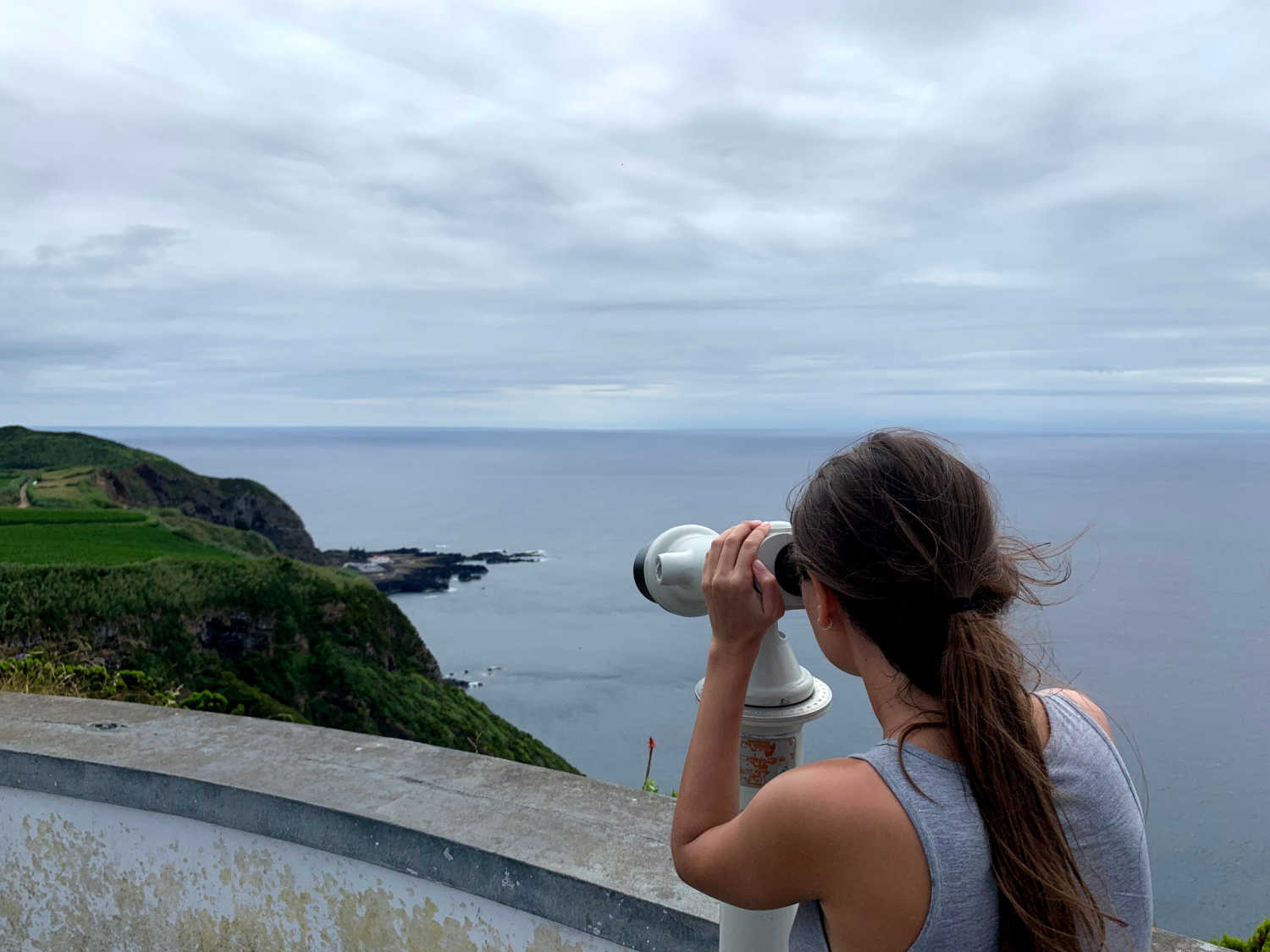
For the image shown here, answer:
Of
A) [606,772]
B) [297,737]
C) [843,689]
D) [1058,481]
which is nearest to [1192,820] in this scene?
[843,689]

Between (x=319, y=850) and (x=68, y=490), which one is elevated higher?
(x=68, y=490)

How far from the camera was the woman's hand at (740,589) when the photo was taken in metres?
1.23

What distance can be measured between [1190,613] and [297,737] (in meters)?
49.5

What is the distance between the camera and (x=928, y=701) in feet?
3.59

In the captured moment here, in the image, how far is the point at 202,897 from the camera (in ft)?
7.59

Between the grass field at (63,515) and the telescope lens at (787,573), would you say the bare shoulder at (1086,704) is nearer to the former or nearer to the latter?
the telescope lens at (787,573)

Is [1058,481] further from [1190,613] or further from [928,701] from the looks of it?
[928,701]

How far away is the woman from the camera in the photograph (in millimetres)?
990

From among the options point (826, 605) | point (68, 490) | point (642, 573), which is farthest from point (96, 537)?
point (826, 605)

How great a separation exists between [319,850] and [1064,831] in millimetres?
1726

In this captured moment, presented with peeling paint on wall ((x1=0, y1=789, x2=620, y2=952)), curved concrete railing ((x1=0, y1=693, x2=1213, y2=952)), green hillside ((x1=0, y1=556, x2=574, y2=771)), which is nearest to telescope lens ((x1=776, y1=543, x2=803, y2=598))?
curved concrete railing ((x1=0, y1=693, x2=1213, y2=952))

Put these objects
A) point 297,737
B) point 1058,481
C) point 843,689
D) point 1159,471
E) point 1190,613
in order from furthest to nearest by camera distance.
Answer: point 1159,471 → point 1058,481 → point 1190,613 → point 843,689 → point 297,737

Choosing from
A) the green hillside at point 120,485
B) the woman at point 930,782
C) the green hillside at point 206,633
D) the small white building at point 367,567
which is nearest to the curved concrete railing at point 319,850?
the woman at point 930,782

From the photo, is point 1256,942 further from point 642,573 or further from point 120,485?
point 120,485
